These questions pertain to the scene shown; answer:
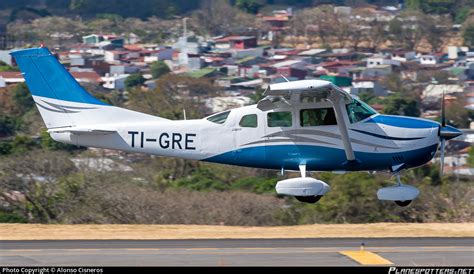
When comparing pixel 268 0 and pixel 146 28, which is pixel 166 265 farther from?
pixel 268 0

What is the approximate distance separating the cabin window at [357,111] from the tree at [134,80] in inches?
2561

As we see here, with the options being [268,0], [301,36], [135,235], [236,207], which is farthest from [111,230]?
[268,0]

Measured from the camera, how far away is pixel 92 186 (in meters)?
31.3

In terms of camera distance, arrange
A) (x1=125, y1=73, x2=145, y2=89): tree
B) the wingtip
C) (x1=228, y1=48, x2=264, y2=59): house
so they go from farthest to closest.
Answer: (x1=228, y1=48, x2=264, y2=59): house < (x1=125, y1=73, x2=145, y2=89): tree < the wingtip

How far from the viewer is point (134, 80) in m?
86.5

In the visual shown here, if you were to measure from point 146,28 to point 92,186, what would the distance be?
9429 cm

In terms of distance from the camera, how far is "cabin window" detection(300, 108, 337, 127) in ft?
67.6

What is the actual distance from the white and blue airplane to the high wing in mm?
18

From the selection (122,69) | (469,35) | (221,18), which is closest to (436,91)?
(122,69)

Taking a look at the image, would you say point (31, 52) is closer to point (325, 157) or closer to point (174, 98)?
point (325, 157)

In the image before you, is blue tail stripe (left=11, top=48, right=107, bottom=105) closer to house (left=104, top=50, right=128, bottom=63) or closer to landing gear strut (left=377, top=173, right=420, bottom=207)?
landing gear strut (left=377, top=173, right=420, bottom=207)

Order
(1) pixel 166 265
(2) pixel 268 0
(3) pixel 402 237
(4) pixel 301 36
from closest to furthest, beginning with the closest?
(1) pixel 166 265, (3) pixel 402 237, (4) pixel 301 36, (2) pixel 268 0

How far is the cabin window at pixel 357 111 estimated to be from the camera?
20594 millimetres

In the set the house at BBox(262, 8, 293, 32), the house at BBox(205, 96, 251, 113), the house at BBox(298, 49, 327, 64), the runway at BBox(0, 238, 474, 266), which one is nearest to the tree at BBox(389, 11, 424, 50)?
the house at BBox(298, 49, 327, 64)
